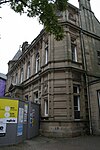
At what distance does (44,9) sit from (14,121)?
6.82 metres

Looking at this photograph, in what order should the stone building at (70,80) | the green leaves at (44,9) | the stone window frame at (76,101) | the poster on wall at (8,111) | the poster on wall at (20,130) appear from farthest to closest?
the stone window frame at (76,101)
the stone building at (70,80)
the poster on wall at (20,130)
the poster on wall at (8,111)
the green leaves at (44,9)

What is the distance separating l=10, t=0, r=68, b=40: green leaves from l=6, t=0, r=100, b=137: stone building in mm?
5451

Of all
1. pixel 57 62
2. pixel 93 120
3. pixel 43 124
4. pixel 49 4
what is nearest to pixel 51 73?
pixel 57 62

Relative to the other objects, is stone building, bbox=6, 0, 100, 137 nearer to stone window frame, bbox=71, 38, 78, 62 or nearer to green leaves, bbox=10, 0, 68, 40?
stone window frame, bbox=71, 38, 78, 62

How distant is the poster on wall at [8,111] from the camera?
8.97 meters

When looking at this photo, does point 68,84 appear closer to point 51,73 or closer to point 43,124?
point 51,73

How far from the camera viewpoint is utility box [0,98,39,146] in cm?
878

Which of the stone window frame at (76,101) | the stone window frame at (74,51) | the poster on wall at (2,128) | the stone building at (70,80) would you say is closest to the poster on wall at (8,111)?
the poster on wall at (2,128)

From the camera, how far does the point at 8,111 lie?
9180 mm

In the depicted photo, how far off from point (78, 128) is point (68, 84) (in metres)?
3.61

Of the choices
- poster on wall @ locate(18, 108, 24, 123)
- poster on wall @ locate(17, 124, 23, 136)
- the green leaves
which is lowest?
poster on wall @ locate(17, 124, 23, 136)

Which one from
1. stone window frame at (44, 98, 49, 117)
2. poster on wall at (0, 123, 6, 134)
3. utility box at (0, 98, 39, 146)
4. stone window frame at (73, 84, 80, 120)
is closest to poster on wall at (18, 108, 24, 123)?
utility box at (0, 98, 39, 146)

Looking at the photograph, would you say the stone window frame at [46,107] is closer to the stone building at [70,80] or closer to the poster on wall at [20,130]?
the stone building at [70,80]

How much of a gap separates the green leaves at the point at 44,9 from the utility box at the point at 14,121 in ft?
17.0
